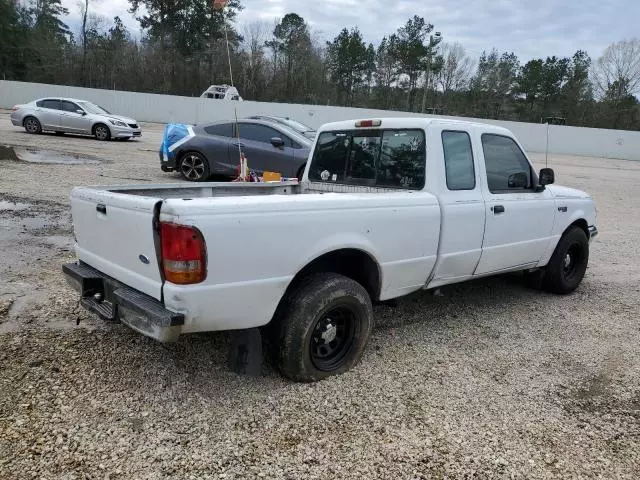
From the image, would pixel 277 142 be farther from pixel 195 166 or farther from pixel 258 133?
pixel 195 166

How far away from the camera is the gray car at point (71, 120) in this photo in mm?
19059

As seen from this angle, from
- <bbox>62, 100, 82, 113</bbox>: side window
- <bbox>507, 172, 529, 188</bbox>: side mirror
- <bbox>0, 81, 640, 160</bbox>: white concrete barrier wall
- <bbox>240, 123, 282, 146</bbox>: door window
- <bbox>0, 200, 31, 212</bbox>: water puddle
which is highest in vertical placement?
<bbox>0, 81, 640, 160</bbox>: white concrete barrier wall

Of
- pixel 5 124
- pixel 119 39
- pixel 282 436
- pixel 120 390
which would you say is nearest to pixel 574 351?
pixel 282 436

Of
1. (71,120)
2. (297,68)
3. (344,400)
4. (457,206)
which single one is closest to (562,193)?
(457,206)

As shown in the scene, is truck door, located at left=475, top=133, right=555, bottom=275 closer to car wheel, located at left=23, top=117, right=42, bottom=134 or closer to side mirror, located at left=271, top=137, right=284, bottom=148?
side mirror, located at left=271, top=137, right=284, bottom=148

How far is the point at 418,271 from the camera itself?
3.80m

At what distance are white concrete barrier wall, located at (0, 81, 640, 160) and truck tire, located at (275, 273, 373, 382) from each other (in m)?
30.7

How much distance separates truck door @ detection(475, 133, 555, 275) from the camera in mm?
4363

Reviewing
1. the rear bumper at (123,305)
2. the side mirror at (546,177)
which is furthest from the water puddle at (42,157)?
the side mirror at (546,177)

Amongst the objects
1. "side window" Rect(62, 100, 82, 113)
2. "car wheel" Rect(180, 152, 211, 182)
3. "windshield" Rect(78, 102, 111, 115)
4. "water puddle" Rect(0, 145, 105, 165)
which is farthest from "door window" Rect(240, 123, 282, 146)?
"side window" Rect(62, 100, 82, 113)

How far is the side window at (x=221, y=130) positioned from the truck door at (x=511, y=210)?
7.66 meters

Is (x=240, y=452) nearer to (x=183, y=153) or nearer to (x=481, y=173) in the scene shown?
(x=481, y=173)

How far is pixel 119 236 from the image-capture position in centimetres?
304

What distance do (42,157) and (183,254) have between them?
13148 mm
